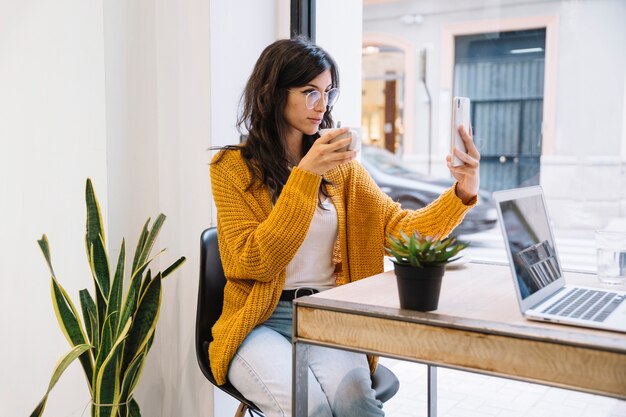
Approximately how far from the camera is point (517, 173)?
358cm

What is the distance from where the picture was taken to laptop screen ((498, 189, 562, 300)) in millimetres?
1277

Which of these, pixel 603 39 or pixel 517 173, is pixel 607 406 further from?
pixel 603 39

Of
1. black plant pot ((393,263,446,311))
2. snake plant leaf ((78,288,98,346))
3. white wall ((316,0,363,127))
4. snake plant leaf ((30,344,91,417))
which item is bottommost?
snake plant leaf ((30,344,91,417))

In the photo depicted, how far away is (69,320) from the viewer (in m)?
1.93

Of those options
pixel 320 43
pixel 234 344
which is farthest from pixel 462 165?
pixel 320 43

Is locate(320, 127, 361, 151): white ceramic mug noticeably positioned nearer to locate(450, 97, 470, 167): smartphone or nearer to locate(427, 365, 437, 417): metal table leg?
locate(450, 97, 470, 167): smartphone

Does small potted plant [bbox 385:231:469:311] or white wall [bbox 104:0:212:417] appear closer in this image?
small potted plant [bbox 385:231:469:311]

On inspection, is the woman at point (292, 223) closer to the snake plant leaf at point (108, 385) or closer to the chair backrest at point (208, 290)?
the chair backrest at point (208, 290)

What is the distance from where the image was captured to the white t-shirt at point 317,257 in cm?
184

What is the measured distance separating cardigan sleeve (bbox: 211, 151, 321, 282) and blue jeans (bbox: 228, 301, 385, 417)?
0.62 feet

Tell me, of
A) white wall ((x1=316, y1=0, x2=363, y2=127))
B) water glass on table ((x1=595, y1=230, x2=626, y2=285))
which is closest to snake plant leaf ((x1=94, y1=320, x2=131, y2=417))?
water glass on table ((x1=595, y1=230, x2=626, y2=285))

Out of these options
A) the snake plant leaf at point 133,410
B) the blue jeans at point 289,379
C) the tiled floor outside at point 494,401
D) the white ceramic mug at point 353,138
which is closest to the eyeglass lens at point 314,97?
the white ceramic mug at point 353,138

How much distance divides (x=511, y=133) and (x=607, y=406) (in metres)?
1.48

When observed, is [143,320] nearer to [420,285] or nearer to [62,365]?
[62,365]
